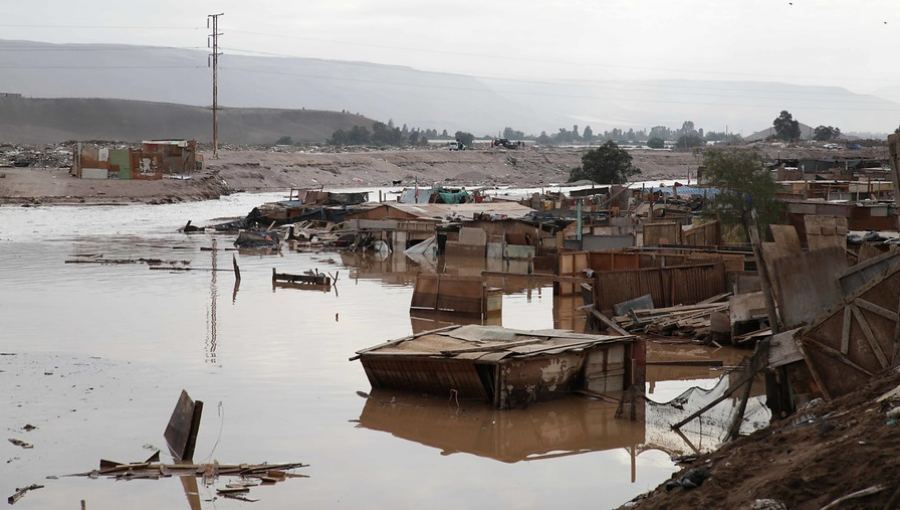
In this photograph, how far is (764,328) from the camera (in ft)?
57.8

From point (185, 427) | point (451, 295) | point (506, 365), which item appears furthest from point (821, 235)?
point (451, 295)

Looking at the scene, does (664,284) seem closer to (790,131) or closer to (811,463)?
(811,463)

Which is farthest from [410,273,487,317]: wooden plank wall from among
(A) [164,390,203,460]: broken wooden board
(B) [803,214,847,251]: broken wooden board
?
(A) [164,390,203,460]: broken wooden board

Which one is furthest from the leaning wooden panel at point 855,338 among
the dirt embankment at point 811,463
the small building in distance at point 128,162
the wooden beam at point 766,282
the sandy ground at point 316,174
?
the small building in distance at point 128,162

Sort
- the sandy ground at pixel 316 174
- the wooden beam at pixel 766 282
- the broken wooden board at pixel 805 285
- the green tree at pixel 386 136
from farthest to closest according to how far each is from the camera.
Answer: the green tree at pixel 386 136
the sandy ground at pixel 316 174
the broken wooden board at pixel 805 285
the wooden beam at pixel 766 282

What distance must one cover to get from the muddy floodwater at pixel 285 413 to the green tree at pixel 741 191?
7.68 meters

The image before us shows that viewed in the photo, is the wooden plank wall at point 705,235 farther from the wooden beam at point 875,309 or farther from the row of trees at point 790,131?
the row of trees at point 790,131

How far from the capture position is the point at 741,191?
30984 mm

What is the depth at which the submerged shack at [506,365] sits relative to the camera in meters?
14.1

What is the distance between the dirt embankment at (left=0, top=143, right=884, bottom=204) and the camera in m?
61.4

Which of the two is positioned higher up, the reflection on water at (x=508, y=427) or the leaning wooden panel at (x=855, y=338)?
the leaning wooden panel at (x=855, y=338)

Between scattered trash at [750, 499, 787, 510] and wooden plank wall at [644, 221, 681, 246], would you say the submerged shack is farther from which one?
wooden plank wall at [644, 221, 681, 246]

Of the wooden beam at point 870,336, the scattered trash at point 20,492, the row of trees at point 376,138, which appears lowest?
the scattered trash at point 20,492

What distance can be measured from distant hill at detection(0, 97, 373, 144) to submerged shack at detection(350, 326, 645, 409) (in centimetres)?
13130
